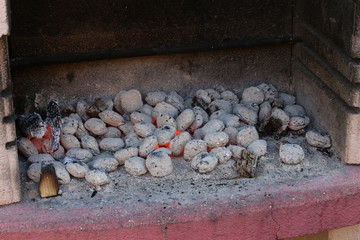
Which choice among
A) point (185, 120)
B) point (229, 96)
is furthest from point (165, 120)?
point (229, 96)

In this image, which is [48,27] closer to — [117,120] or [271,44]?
[117,120]

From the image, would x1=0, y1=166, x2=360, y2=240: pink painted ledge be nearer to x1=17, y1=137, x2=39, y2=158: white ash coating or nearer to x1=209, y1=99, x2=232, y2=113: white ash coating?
x1=17, y1=137, x2=39, y2=158: white ash coating

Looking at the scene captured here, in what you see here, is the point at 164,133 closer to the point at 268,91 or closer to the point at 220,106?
the point at 220,106

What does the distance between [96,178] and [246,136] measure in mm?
567

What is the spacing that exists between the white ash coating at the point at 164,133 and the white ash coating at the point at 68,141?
11.2 inches

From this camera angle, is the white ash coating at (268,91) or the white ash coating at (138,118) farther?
the white ash coating at (268,91)

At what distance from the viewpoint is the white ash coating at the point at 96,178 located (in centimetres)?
220

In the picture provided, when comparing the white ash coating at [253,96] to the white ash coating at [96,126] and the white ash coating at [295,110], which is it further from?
the white ash coating at [96,126]

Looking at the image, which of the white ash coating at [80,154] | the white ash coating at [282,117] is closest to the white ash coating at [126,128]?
the white ash coating at [80,154]

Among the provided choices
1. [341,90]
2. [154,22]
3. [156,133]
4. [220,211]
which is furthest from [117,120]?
[341,90]

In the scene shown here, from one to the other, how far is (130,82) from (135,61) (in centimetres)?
9

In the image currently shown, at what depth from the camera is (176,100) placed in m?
2.69

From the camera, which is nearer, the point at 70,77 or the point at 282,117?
the point at 282,117

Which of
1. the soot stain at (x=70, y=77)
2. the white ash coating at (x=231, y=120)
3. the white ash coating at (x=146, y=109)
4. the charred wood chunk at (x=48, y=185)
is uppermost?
the soot stain at (x=70, y=77)
